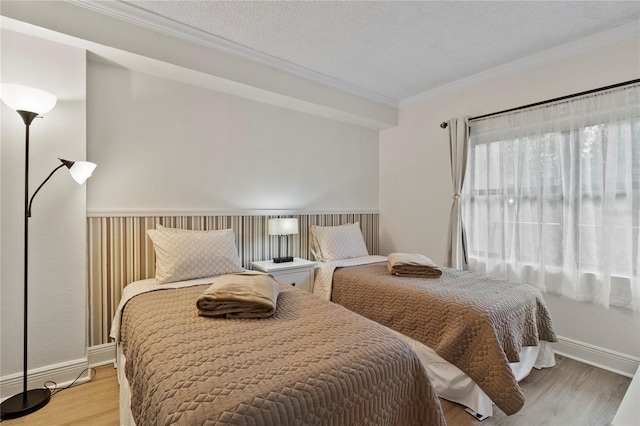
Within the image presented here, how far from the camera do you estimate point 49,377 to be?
201 cm

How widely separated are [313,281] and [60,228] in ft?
6.82

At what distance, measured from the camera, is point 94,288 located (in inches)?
91.1

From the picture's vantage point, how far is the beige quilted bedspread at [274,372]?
3.16 ft

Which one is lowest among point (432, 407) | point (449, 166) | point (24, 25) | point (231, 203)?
point (432, 407)

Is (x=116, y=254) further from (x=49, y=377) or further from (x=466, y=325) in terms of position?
(x=466, y=325)

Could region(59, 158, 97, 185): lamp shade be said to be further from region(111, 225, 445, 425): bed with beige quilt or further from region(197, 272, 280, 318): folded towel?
region(197, 272, 280, 318): folded towel

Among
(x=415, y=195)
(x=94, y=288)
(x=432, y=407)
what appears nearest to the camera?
(x=432, y=407)

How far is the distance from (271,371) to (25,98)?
2069mm

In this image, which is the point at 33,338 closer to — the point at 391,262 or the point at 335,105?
the point at 391,262

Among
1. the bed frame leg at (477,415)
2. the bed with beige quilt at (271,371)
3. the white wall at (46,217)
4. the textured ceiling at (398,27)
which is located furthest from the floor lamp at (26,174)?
the bed frame leg at (477,415)

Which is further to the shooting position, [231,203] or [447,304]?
[231,203]

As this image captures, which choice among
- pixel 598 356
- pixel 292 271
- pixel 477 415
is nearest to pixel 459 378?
pixel 477 415

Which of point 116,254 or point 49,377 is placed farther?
point 116,254

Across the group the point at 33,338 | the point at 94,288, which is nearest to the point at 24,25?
the point at 94,288
